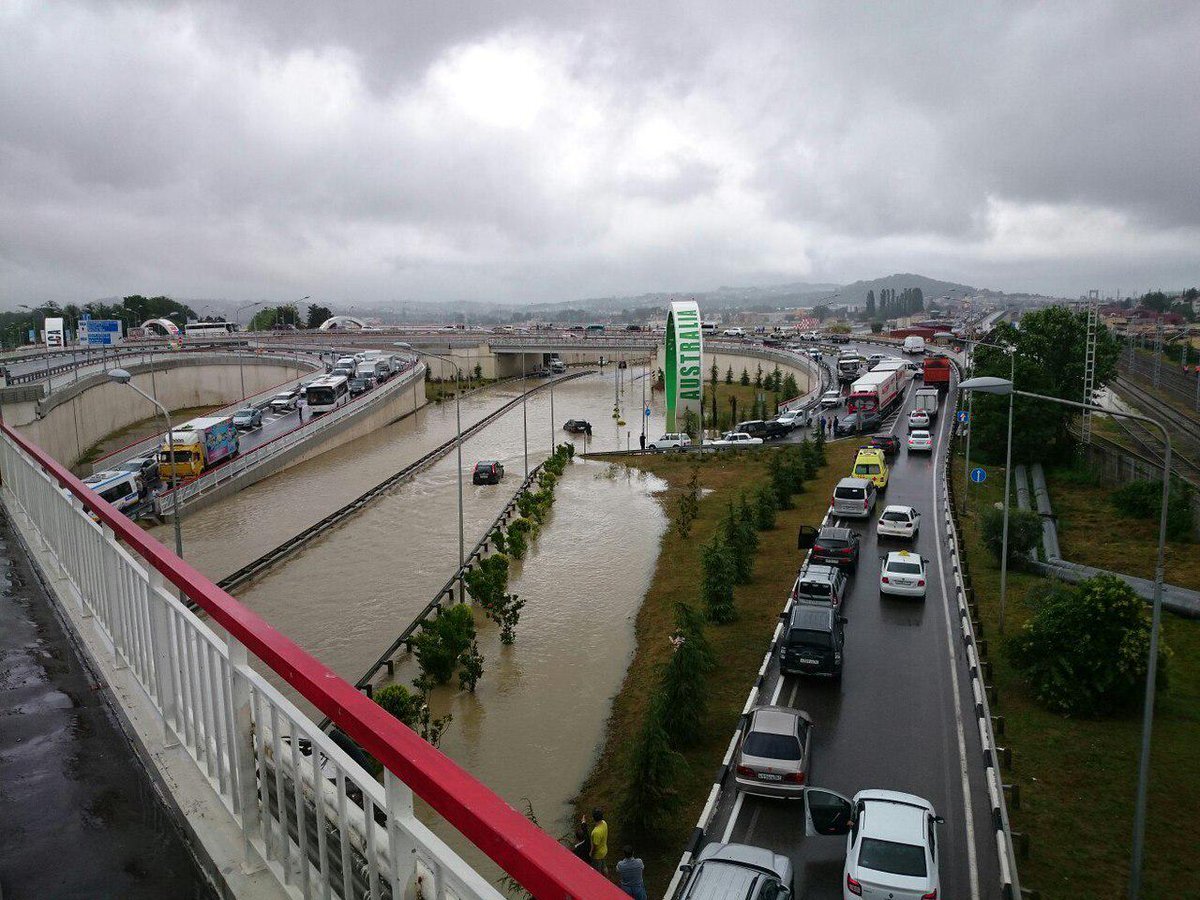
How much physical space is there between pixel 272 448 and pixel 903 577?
1128 inches

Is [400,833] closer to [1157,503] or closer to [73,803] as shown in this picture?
[73,803]

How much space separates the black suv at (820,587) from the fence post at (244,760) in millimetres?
14301

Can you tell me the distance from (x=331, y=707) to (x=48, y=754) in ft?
8.71

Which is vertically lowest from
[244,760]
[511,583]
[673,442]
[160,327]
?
[511,583]

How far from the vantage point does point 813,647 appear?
46.5ft

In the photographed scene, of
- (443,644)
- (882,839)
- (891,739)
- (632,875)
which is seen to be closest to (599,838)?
(632,875)

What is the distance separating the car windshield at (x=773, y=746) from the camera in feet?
35.8

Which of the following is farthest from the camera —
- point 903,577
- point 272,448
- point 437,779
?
point 272,448

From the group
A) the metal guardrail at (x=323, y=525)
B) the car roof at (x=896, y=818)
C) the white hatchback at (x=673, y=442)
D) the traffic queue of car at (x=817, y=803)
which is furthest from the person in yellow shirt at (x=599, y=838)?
the white hatchback at (x=673, y=442)

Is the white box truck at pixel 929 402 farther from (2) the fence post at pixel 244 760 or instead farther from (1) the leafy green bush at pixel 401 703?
(2) the fence post at pixel 244 760

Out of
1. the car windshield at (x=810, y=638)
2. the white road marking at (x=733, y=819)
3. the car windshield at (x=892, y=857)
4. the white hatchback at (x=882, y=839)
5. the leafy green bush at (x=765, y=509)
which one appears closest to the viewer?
the white hatchback at (x=882, y=839)

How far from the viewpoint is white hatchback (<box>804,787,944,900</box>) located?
8.51 meters

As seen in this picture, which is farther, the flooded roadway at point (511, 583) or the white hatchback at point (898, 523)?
the white hatchback at point (898, 523)

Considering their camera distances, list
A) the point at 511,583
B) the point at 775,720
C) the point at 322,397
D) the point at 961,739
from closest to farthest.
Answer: the point at 775,720 → the point at 961,739 → the point at 511,583 → the point at 322,397
